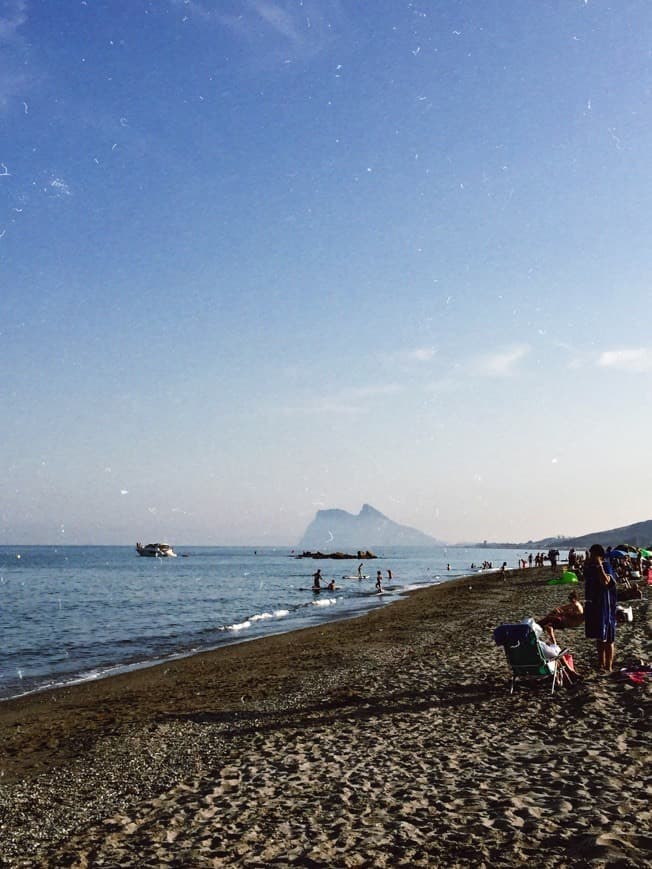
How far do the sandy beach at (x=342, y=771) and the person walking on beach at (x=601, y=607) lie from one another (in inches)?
22.4

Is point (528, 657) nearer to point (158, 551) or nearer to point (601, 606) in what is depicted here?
point (601, 606)

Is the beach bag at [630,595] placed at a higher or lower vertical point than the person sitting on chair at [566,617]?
lower

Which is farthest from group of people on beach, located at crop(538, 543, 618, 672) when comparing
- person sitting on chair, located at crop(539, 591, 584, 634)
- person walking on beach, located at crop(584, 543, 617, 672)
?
person sitting on chair, located at crop(539, 591, 584, 634)

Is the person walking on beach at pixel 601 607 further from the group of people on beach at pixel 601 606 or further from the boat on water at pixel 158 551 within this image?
the boat on water at pixel 158 551

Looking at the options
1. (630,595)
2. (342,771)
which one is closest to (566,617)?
(342,771)

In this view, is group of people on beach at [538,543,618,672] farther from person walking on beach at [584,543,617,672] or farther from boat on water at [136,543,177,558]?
boat on water at [136,543,177,558]

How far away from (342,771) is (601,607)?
260 inches

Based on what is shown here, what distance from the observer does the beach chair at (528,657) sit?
10.8 metres

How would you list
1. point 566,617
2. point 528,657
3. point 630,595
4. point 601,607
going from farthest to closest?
point 630,595 → point 566,617 → point 601,607 → point 528,657

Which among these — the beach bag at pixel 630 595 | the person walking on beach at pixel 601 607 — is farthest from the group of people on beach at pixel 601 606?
the beach bag at pixel 630 595

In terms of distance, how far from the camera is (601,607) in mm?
11664

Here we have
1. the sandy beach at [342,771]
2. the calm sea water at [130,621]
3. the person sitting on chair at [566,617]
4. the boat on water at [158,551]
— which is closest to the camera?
the sandy beach at [342,771]

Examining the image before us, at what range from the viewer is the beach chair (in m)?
10.8

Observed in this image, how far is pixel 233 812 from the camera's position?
6598 mm
